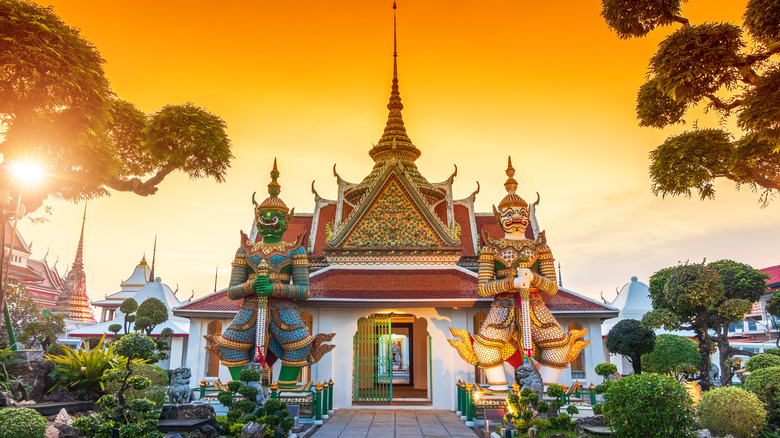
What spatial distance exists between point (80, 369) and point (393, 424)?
5.29 meters

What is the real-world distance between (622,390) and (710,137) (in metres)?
5.12

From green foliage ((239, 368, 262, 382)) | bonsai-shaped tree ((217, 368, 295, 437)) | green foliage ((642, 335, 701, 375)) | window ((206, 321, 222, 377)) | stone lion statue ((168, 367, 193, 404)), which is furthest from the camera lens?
window ((206, 321, 222, 377))

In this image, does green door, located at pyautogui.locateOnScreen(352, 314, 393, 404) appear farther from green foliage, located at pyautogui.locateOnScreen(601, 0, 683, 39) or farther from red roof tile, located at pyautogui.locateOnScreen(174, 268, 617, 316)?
green foliage, located at pyautogui.locateOnScreen(601, 0, 683, 39)

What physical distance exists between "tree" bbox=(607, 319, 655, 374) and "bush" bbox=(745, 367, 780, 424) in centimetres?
364

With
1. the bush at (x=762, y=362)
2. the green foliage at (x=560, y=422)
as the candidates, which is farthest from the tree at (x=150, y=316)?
the bush at (x=762, y=362)

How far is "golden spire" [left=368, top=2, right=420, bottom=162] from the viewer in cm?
1761

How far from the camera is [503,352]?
944 cm

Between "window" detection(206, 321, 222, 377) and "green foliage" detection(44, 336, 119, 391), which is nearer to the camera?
"green foliage" detection(44, 336, 119, 391)

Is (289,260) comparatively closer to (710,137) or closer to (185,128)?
(185,128)

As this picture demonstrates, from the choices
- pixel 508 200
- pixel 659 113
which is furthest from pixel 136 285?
pixel 659 113

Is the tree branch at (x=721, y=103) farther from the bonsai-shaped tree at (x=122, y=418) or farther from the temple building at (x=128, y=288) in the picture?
the temple building at (x=128, y=288)

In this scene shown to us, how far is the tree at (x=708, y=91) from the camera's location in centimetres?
692

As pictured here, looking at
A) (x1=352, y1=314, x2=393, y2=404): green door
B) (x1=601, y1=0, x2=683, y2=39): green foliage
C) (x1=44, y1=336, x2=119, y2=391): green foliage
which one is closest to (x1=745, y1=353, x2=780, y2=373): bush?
(x1=601, y1=0, x2=683, y2=39): green foliage

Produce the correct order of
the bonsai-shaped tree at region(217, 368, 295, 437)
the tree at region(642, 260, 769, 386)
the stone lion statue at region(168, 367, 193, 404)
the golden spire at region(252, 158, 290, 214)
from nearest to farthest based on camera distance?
the bonsai-shaped tree at region(217, 368, 295, 437), the stone lion statue at region(168, 367, 193, 404), the tree at region(642, 260, 769, 386), the golden spire at region(252, 158, 290, 214)
